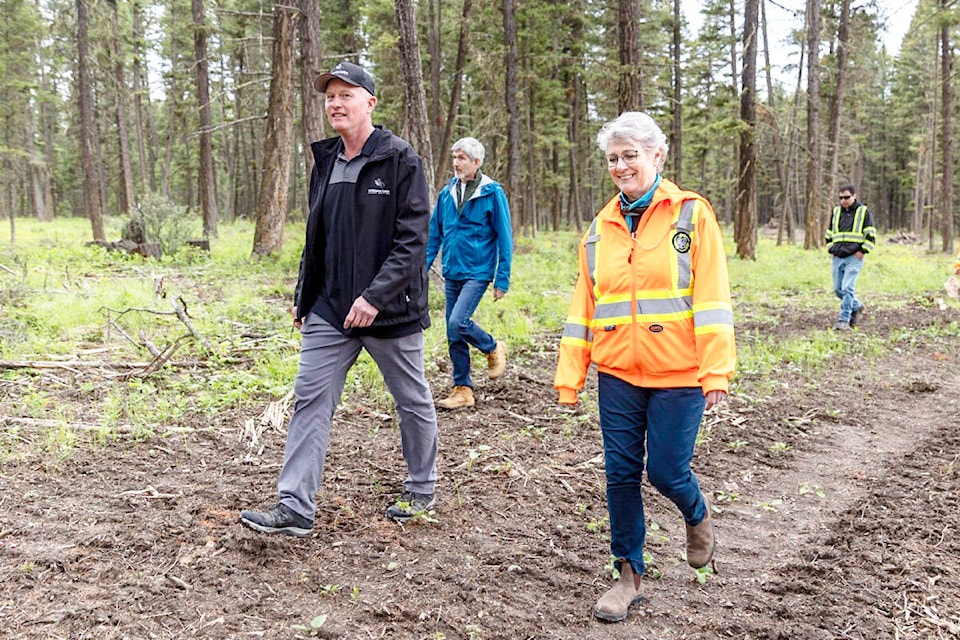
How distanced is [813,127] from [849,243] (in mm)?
16835

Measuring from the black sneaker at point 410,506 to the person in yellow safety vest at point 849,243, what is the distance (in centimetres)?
875

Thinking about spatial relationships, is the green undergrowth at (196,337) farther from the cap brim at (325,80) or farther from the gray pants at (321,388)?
the cap brim at (325,80)

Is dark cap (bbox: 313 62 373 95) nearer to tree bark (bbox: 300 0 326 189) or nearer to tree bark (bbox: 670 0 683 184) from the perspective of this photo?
tree bark (bbox: 300 0 326 189)

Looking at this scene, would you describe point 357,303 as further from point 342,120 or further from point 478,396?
point 478,396

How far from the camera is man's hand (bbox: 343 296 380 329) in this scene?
11.7 ft

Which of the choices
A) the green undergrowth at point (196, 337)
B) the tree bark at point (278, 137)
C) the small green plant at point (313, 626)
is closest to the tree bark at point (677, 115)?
the green undergrowth at point (196, 337)

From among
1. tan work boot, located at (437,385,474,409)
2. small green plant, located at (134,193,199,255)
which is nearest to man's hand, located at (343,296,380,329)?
tan work boot, located at (437,385,474,409)

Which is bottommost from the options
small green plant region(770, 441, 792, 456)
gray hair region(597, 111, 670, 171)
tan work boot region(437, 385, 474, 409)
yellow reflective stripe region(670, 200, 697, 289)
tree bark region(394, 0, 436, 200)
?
small green plant region(770, 441, 792, 456)

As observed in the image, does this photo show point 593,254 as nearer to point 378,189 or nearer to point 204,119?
point 378,189

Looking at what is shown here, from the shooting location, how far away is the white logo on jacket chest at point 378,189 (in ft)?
12.1

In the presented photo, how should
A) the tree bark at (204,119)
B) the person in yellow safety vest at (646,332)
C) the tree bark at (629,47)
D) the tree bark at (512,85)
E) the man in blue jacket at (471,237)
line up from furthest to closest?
the tree bark at (204,119), the tree bark at (512,85), the tree bark at (629,47), the man in blue jacket at (471,237), the person in yellow safety vest at (646,332)

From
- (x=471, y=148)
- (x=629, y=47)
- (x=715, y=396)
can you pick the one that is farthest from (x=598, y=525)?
(x=629, y=47)

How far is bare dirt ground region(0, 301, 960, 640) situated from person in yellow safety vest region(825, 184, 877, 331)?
16.0 ft

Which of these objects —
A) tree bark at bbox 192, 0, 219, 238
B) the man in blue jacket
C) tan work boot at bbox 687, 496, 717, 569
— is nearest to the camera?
tan work boot at bbox 687, 496, 717, 569
